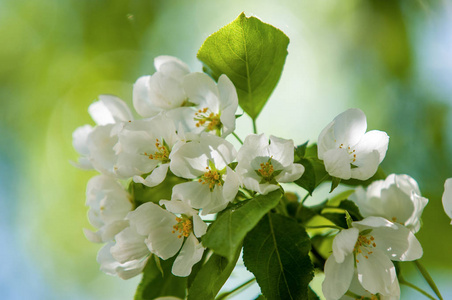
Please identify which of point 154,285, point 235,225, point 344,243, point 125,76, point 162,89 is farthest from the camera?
point 125,76

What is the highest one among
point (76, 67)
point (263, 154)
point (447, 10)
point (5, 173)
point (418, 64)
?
point (76, 67)

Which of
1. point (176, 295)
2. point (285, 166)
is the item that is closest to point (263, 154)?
point (285, 166)

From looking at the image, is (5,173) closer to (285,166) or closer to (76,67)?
(76,67)

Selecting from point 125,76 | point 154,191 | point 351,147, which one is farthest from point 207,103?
point 125,76

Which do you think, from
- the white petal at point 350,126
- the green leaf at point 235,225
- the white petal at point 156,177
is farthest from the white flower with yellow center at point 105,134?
the white petal at point 350,126

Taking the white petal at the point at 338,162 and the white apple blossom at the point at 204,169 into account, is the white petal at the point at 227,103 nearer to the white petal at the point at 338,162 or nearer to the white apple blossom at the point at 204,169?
the white apple blossom at the point at 204,169

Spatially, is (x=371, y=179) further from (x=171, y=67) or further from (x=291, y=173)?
(x=171, y=67)
